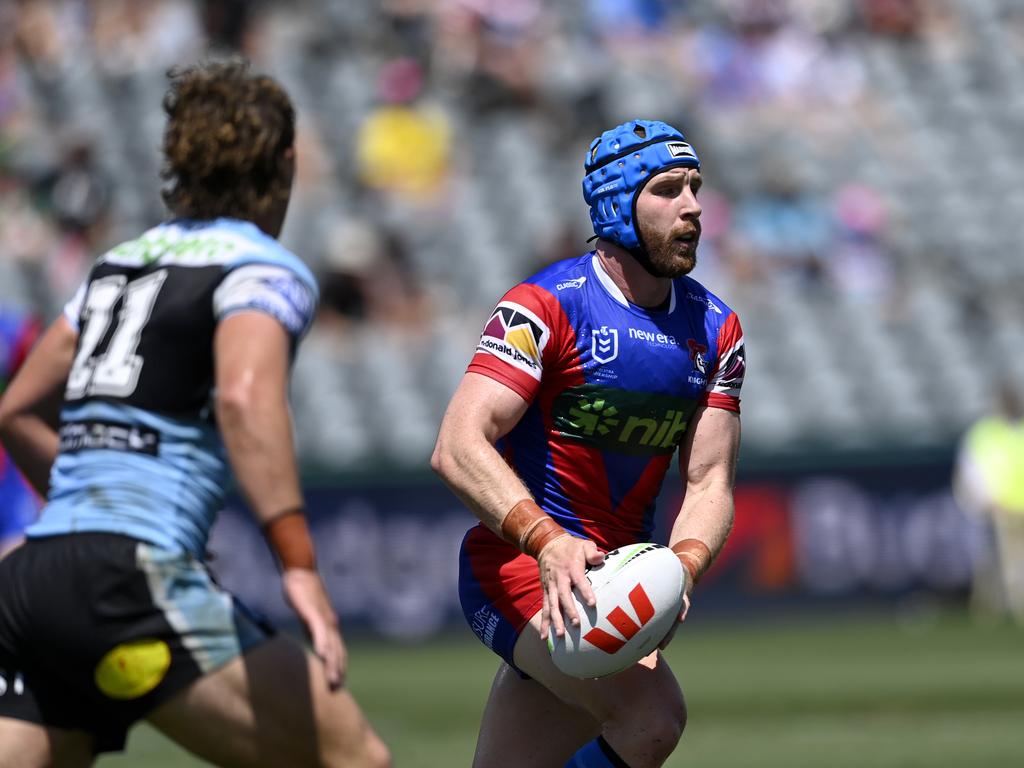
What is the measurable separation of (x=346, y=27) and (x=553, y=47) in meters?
2.67

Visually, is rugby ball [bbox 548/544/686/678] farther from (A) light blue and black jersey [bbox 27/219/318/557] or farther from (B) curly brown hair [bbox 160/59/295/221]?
(B) curly brown hair [bbox 160/59/295/221]

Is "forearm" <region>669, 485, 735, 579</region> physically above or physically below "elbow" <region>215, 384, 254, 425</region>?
below

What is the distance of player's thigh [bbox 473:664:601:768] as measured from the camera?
5.56m

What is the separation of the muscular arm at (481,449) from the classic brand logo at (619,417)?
0.24m

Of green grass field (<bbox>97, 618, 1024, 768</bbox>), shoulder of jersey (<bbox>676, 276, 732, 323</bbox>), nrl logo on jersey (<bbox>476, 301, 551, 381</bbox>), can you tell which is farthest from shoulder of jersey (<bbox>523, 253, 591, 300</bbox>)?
green grass field (<bbox>97, 618, 1024, 768</bbox>)

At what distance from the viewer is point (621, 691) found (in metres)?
5.26

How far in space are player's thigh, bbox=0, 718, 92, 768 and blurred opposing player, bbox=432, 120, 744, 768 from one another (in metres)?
1.30

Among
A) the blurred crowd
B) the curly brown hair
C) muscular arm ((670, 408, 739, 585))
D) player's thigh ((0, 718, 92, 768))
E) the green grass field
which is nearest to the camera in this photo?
player's thigh ((0, 718, 92, 768))

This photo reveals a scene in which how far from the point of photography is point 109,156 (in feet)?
67.8

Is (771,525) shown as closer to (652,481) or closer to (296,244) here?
(296,244)

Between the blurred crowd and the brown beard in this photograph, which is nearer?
the brown beard

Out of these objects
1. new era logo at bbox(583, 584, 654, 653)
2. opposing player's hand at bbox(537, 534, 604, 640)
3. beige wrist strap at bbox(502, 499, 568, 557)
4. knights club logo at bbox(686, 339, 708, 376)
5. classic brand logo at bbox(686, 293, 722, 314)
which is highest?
classic brand logo at bbox(686, 293, 722, 314)

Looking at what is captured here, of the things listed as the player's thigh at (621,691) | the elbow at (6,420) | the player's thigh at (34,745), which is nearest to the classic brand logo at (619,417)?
the player's thigh at (621,691)

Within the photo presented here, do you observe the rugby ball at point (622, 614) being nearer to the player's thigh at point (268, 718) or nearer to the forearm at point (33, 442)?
the player's thigh at point (268, 718)
